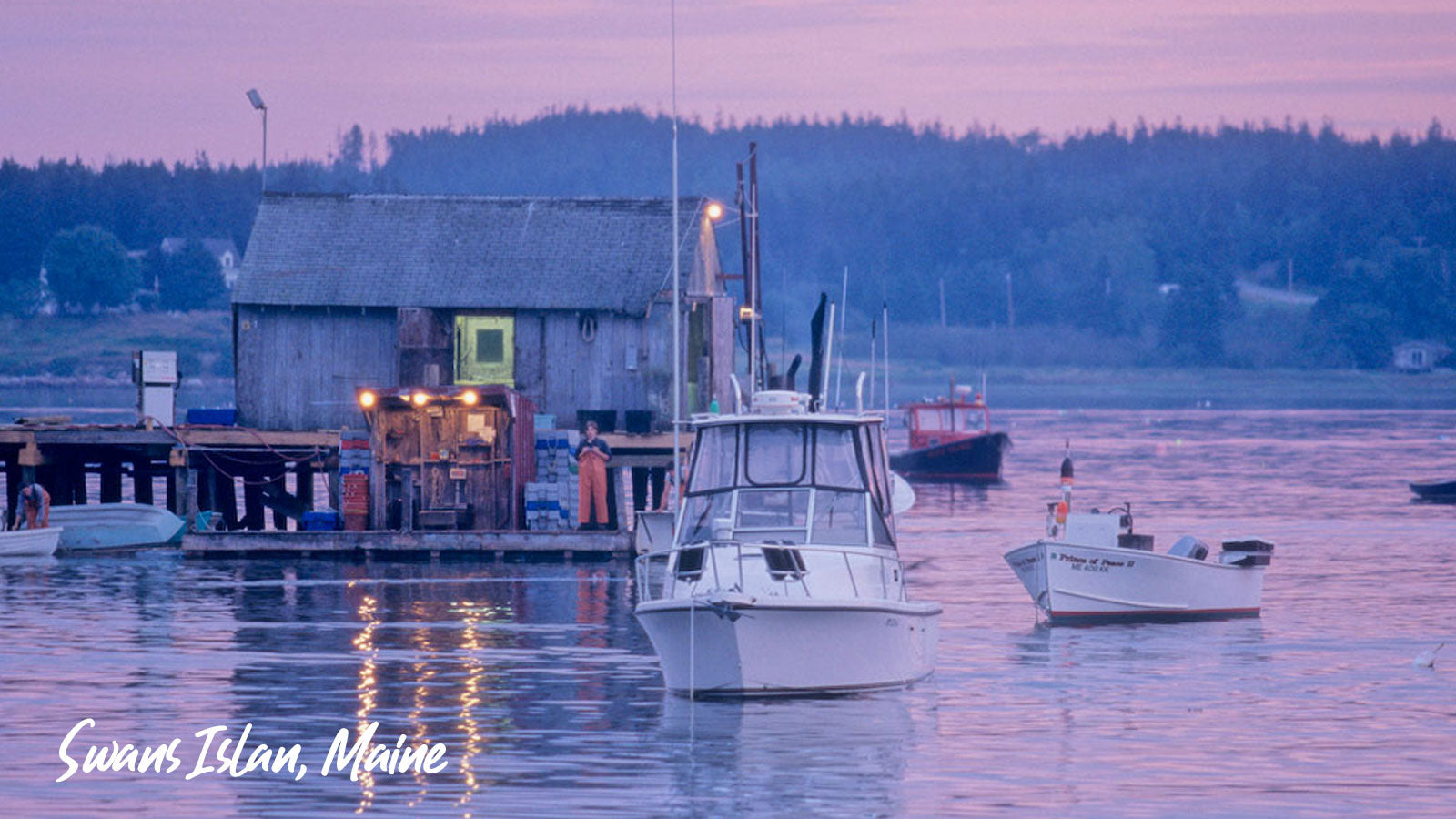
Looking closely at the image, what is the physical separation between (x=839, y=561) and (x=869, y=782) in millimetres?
4398

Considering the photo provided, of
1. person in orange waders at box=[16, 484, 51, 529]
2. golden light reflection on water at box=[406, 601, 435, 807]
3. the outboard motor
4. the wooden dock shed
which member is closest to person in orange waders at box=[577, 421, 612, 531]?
the wooden dock shed

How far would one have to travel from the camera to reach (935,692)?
2602cm

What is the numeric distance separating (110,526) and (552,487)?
9.60m

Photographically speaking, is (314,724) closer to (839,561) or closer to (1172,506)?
(839,561)

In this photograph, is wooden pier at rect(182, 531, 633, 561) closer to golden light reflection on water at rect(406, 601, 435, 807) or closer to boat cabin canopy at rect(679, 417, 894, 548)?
golden light reflection on water at rect(406, 601, 435, 807)

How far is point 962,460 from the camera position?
261ft

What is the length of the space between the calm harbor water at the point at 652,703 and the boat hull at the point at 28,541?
1.58 feet

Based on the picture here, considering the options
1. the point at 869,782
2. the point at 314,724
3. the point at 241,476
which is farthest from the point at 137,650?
the point at 241,476

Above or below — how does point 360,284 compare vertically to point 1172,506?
above

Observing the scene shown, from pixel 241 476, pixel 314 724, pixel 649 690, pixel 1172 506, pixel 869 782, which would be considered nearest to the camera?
pixel 869 782

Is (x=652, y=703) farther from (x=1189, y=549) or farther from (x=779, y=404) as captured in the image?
(x=1189, y=549)

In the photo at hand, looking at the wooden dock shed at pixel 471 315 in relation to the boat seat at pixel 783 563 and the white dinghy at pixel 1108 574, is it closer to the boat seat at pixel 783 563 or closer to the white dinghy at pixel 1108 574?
the white dinghy at pixel 1108 574

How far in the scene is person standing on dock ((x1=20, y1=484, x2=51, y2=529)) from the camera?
4441cm

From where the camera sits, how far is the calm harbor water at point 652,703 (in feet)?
64.9
